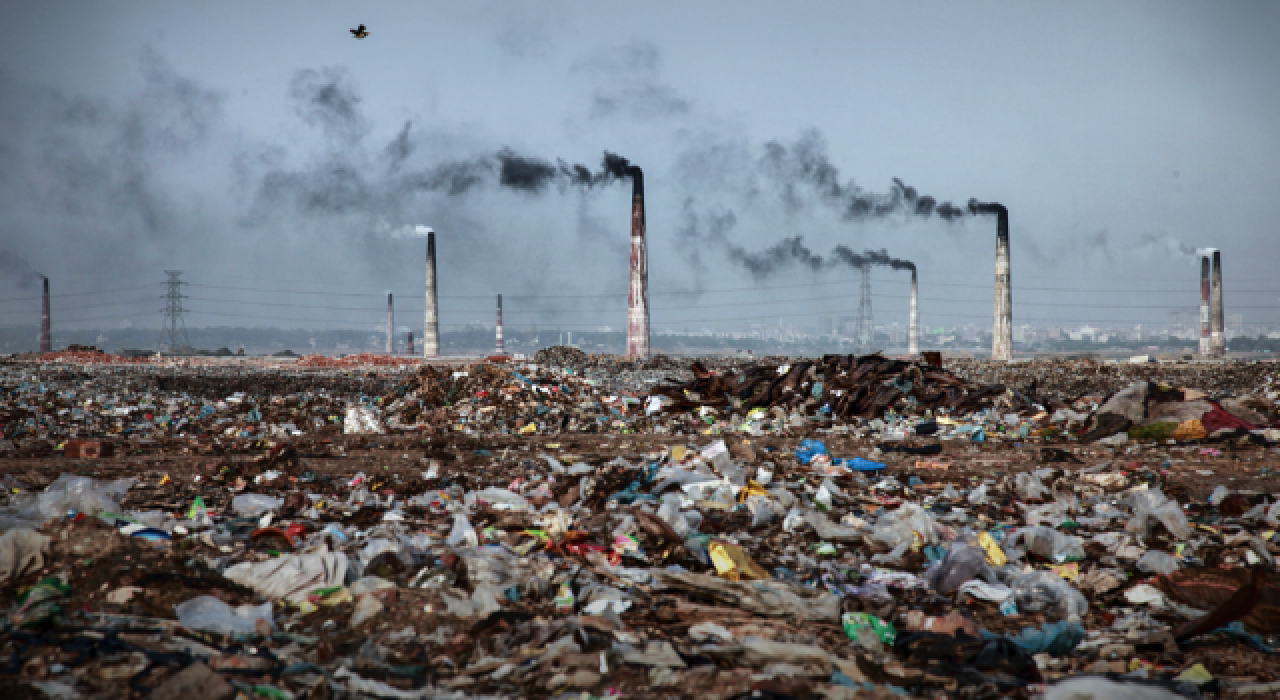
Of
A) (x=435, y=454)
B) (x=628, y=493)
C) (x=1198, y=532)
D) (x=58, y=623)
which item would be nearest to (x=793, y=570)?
(x=628, y=493)

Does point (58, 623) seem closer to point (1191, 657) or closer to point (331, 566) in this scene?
point (331, 566)

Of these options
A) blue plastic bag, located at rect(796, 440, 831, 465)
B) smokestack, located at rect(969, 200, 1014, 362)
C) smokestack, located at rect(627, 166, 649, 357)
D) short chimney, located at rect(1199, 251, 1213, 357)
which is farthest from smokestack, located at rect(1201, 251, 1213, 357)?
blue plastic bag, located at rect(796, 440, 831, 465)

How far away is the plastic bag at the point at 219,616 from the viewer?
2820 millimetres

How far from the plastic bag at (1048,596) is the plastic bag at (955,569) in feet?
0.62

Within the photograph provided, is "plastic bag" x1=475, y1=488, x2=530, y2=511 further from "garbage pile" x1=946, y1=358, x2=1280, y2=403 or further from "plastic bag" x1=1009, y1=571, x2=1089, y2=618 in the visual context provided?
"garbage pile" x1=946, y1=358, x2=1280, y2=403

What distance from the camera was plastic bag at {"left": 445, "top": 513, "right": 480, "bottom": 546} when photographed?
12.9 ft

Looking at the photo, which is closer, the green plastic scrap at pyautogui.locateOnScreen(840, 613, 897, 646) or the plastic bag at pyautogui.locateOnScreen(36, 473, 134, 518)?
the green plastic scrap at pyautogui.locateOnScreen(840, 613, 897, 646)

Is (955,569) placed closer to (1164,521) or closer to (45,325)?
(1164,521)

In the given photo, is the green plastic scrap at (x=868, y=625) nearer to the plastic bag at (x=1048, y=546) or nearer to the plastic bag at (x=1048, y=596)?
the plastic bag at (x=1048, y=596)

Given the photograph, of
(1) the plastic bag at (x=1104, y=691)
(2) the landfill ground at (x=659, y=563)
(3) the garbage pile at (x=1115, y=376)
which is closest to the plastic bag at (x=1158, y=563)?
(2) the landfill ground at (x=659, y=563)

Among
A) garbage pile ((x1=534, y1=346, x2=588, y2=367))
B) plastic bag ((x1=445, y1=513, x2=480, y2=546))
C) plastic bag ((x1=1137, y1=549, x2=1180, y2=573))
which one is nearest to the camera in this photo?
plastic bag ((x1=1137, y1=549, x2=1180, y2=573))

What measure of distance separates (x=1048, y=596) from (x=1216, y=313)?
3616cm

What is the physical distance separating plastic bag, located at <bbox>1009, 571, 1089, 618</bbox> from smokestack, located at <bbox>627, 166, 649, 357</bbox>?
57.5ft

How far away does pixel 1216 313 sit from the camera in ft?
103
